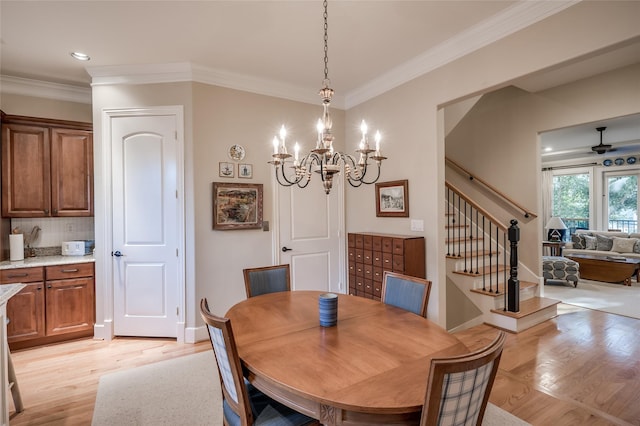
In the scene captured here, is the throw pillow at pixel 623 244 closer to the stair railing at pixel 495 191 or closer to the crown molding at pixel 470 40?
the stair railing at pixel 495 191

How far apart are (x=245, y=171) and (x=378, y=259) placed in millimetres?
1877

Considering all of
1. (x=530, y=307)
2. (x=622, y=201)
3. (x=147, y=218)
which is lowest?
(x=530, y=307)

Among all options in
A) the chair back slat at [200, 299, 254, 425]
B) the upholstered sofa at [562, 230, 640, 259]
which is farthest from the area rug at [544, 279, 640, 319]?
the chair back slat at [200, 299, 254, 425]

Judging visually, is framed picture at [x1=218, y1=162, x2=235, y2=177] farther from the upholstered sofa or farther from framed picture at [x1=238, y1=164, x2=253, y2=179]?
the upholstered sofa

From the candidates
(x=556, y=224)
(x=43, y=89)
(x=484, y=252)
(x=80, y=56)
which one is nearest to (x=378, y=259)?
(x=484, y=252)

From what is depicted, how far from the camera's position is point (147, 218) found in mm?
3443

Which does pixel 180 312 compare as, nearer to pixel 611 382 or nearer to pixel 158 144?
pixel 158 144

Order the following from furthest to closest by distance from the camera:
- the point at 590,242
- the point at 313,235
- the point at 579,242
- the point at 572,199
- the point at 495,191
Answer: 1. the point at 572,199
2. the point at 579,242
3. the point at 590,242
4. the point at 495,191
5. the point at 313,235

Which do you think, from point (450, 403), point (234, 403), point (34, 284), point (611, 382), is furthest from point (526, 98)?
point (34, 284)

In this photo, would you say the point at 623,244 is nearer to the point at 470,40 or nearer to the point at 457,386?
the point at 470,40

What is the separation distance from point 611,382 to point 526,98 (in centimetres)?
389

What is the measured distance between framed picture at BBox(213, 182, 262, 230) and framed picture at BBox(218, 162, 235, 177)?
0.38ft

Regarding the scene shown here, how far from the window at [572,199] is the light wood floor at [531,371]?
5371 millimetres

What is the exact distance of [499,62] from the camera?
8.54 feet
